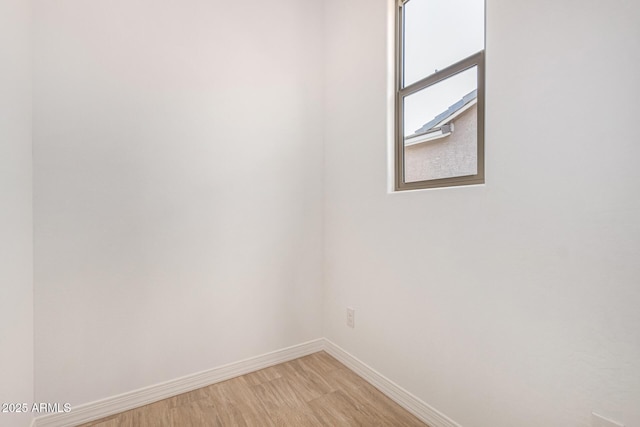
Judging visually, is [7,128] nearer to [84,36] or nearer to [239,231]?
[84,36]

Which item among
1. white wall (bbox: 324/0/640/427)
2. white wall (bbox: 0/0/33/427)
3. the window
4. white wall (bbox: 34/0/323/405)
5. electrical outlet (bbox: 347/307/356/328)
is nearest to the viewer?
white wall (bbox: 324/0/640/427)

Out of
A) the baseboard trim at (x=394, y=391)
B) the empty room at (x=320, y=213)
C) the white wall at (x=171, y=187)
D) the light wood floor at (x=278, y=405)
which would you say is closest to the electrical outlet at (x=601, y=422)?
the empty room at (x=320, y=213)

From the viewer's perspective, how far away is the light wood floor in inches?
64.3

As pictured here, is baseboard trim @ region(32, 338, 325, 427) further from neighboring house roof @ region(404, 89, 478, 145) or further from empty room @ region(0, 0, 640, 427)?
neighboring house roof @ region(404, 89, 478, 145)

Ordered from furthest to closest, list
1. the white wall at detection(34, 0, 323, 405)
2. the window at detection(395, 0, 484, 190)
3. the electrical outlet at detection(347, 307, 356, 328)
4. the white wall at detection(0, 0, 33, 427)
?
the electrical outlet at detection(347, 307, 356, 328) < the white wall at detection(34, 0, 323, 405) < the window at detection(395, 0, 484, 190) < the white wall at detection(0, 0, 33, 427)

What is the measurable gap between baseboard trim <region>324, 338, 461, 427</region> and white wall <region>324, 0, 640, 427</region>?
0.20ft

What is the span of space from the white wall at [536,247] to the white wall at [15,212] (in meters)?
1.83

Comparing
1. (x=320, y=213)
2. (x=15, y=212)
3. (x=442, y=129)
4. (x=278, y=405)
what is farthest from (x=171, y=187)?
(x=442, y=129)

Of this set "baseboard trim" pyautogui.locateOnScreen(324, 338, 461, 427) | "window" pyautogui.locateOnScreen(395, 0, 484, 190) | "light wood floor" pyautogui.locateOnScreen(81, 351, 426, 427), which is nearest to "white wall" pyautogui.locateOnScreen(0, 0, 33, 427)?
"light wood floor" pyautogui.locateOnScreen(81, 351, 426, 427)

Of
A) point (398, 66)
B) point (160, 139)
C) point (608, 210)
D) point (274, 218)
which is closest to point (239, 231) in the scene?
point (274, 218)

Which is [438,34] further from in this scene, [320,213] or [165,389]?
[165,389]

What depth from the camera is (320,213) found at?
2467 mm

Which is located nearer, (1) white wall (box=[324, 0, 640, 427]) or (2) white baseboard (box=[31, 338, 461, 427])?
(1) white wall (box=[324, 0, 640, 427])

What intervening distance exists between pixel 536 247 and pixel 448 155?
2.11ft
